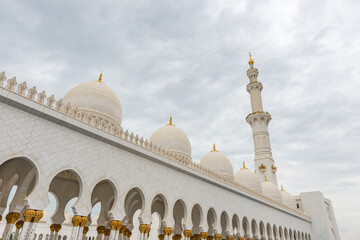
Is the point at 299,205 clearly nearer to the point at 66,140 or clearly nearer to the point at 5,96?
the point at 66,140

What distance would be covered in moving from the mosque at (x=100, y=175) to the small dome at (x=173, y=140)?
0.07 meters

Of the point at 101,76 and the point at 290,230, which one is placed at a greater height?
the point at 101,76

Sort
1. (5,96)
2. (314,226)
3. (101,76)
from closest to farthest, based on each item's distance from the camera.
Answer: (5,96)
(101,76)
(314,226)

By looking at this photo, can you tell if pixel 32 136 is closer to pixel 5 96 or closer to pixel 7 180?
pixel 5 96

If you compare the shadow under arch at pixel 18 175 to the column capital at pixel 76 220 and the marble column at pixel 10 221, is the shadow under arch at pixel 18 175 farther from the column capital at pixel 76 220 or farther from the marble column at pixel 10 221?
the column capital at pixel 76 220

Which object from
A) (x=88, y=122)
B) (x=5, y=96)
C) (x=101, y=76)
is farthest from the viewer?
(x=101, y=76)

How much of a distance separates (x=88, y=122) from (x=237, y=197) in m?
12.0

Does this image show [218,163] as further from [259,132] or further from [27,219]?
[27,219]

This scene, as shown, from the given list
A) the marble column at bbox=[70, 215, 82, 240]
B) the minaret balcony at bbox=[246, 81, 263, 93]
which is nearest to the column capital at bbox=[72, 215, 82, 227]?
the marble column at bbox=[70, 215, 82, 240]

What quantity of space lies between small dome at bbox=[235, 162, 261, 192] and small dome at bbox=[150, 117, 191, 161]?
7.07 metres

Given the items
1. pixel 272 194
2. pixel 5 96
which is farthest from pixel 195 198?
pixel 272 194

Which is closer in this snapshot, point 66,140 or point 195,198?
point 66,140

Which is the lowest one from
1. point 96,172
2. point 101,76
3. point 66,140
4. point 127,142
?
point 96,172

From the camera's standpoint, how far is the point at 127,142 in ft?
Answer: 38.2
